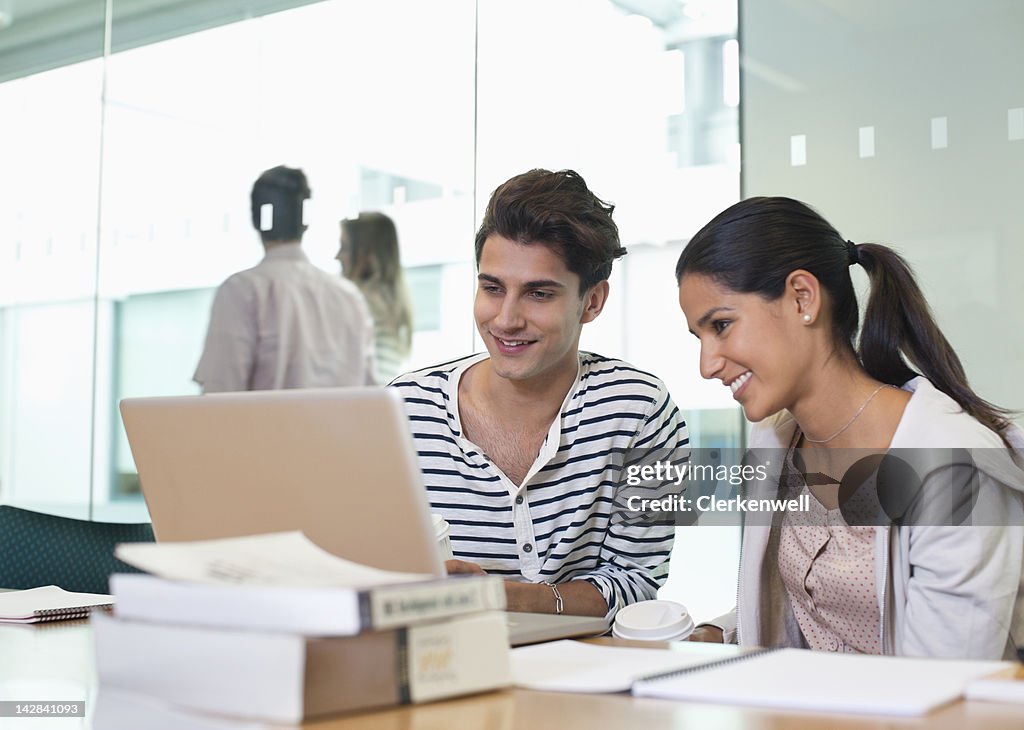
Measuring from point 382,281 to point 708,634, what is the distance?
222cm

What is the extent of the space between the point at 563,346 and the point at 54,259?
2.90m

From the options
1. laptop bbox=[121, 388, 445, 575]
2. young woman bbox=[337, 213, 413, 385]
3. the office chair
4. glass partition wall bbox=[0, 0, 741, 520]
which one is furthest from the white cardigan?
young woman bbox=[337, 213, 413, 385]

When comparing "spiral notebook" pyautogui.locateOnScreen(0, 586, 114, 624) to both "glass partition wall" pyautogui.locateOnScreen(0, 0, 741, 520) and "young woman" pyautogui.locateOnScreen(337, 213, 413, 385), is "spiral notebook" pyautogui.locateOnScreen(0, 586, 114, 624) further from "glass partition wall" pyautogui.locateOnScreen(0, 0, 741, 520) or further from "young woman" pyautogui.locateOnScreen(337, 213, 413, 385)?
"young woman" pyautogui.locateOnScreen(337, 213, 413, 385)

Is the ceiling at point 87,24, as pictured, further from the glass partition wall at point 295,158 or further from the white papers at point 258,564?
the white papers at point 258,564

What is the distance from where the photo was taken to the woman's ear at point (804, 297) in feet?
5.40

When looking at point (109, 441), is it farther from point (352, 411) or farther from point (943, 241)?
point (352, 411)

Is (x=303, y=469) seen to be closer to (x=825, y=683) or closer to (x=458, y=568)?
(x=458, y=568)

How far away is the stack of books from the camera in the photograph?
790 mm

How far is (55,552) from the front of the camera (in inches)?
79.2

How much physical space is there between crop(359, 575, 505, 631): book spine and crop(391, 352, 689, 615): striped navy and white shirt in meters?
0.90

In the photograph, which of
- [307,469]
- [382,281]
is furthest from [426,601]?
[382,281]

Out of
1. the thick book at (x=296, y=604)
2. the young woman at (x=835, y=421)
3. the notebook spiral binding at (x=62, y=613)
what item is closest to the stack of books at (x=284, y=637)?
the thick book at (x=296, y=604)

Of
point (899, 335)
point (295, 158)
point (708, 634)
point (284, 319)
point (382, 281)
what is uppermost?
point (295, 158)

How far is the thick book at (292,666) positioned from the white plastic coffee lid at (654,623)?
0.35m
